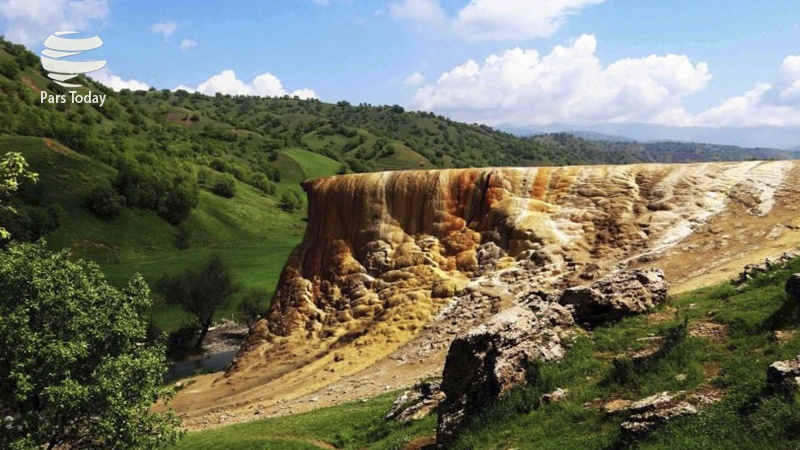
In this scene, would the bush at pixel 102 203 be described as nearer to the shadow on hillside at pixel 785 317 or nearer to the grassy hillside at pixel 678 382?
the grassy hillside at pixel 678 382

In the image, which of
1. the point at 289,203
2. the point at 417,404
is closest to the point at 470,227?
the point at 417,404

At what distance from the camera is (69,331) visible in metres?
22.8

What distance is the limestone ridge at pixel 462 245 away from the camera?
36.4 m

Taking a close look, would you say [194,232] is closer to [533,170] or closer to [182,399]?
[182,399]

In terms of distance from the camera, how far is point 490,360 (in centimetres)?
1927

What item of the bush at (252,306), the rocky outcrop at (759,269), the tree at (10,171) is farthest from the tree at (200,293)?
the rocky outcrop at (759,269)

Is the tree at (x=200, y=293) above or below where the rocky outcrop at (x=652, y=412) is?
below

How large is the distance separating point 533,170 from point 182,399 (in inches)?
1265

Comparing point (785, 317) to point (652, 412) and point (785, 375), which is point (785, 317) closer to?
point (785, 375)

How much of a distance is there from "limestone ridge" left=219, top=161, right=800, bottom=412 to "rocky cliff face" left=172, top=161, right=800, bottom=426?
100mm

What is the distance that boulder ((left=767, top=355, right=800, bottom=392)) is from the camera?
40.4ft

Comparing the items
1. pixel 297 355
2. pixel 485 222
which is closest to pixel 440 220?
pixel 485 222

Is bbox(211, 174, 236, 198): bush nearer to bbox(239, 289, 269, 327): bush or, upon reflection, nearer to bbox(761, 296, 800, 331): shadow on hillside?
bbox(239, 289, 269, 327): bush

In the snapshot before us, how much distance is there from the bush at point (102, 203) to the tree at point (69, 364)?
366ft
